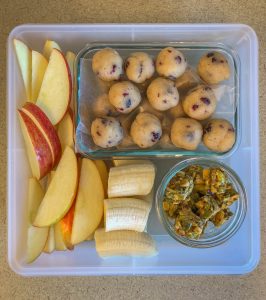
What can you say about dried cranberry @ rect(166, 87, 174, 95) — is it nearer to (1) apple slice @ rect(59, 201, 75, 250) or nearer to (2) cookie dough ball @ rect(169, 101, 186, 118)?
(2) cookie dough ball @ rect(169, 101, 186, 118)

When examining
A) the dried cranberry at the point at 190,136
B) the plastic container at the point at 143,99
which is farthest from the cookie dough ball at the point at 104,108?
the dried cranberry at the point at 190,136

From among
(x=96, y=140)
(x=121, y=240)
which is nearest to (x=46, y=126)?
(x=96, y=140)

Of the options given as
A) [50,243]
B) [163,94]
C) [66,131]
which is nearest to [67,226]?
[50,243]

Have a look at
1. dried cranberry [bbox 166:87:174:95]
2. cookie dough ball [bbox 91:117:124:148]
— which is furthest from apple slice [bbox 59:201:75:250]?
dried cranberry [bbox 166:87:174:95]

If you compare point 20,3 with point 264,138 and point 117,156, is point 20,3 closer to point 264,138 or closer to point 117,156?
point 117,156

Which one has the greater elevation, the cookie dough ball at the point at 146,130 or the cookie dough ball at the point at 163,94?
the cookie dough ball at the point at 163,94

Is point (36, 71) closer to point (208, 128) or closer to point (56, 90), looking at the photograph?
point (56, 90)

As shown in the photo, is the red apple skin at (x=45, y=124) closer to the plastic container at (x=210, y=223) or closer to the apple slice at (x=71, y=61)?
the apple slice at (x=71, y=61)
